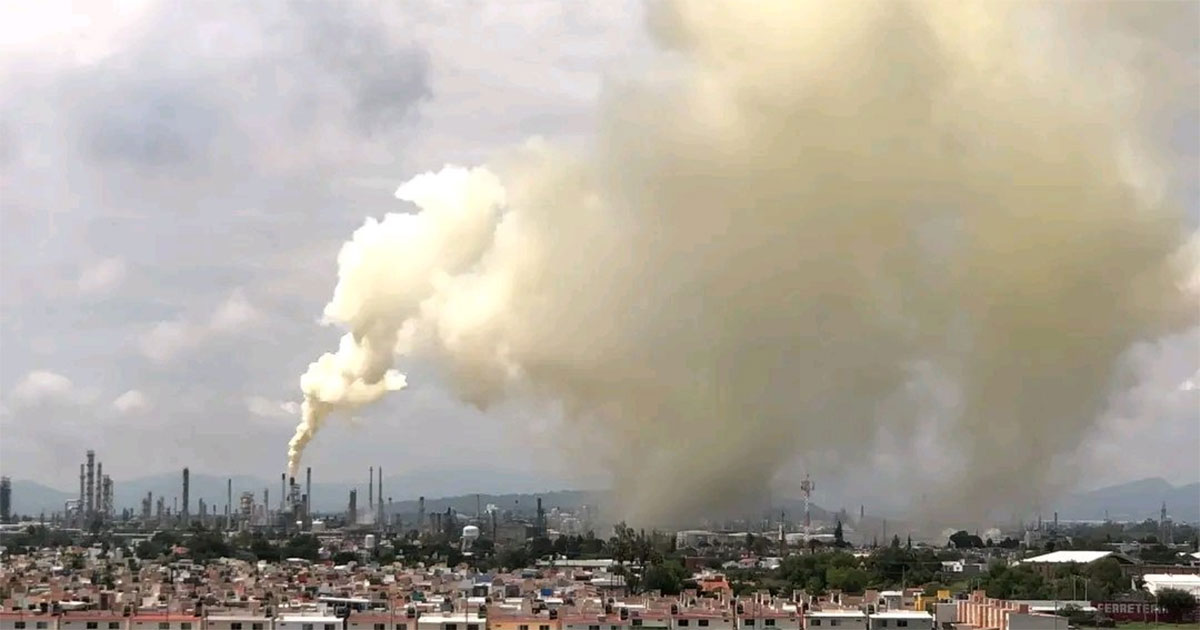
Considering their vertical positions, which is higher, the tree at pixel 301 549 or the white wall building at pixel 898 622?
the white wall building at pixel 898 622

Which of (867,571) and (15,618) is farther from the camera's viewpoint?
Result: (867,571)

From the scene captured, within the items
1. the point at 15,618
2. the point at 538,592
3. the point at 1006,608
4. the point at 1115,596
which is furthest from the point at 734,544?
the point at 15,618

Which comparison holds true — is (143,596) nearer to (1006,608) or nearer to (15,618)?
(15,618)

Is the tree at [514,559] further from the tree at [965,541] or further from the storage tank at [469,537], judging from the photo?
the tree at [965,541]

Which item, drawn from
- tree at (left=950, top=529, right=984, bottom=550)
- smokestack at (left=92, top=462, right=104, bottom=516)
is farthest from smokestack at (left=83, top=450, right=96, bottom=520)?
tree at (left=950, top=529, right=984, bottom=550)

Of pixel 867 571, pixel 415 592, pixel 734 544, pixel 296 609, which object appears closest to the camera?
pixel 296 609

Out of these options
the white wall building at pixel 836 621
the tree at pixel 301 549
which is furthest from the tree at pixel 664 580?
the tree at pixel 301 549

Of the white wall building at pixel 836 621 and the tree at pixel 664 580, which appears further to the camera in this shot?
the tree at pixel 664 580

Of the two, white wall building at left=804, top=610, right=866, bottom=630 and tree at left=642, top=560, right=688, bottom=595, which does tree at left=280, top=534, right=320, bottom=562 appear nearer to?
tree at left=642, top=560, right=688, bottom=595

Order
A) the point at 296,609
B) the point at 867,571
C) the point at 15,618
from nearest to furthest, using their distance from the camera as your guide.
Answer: the point at 15,618, the point at 296,609, the point at 867,571
